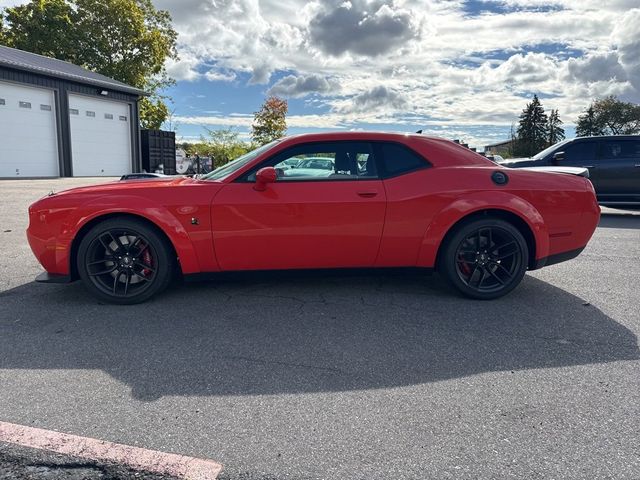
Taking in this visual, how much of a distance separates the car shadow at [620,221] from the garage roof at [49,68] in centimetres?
2240

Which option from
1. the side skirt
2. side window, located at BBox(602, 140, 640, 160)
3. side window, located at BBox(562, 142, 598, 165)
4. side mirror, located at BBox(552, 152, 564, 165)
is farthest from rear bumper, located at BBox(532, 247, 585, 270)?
side window, located at BBox(602, 140, 640, 160)

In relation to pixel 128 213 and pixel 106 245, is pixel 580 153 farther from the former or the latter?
pixel 106 245

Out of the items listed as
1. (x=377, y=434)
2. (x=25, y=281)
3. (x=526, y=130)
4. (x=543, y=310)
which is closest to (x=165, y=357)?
(x=377, y=434)

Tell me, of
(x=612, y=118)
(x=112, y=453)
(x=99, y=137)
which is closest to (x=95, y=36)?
(x=99, y=137)

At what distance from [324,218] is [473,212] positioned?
1338mm

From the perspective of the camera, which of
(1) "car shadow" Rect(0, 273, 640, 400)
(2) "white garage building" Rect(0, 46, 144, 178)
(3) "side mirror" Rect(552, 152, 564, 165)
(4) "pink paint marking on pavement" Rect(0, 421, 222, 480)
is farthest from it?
(2) "white garage building" Rect(0, 46, 144, 178)

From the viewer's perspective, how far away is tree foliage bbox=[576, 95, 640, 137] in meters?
65.7

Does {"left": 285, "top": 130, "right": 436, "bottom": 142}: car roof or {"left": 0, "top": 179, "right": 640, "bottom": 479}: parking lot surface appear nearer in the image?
{"left": 0, "top": 179, "right": 640, "bottom": 479}: parking lot surface

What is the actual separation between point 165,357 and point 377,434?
154 cm

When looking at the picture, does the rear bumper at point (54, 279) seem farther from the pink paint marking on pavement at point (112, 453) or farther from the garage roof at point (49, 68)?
the garage roof at point (49, 68)

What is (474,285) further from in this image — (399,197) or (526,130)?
(526,130)

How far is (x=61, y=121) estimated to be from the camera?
23.5 meters

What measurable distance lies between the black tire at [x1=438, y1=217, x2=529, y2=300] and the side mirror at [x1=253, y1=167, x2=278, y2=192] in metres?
1.66

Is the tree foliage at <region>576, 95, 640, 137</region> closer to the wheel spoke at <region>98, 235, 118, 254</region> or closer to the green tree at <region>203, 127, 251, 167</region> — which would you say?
the green tree at <region>203, 127, 251, 167</region>
